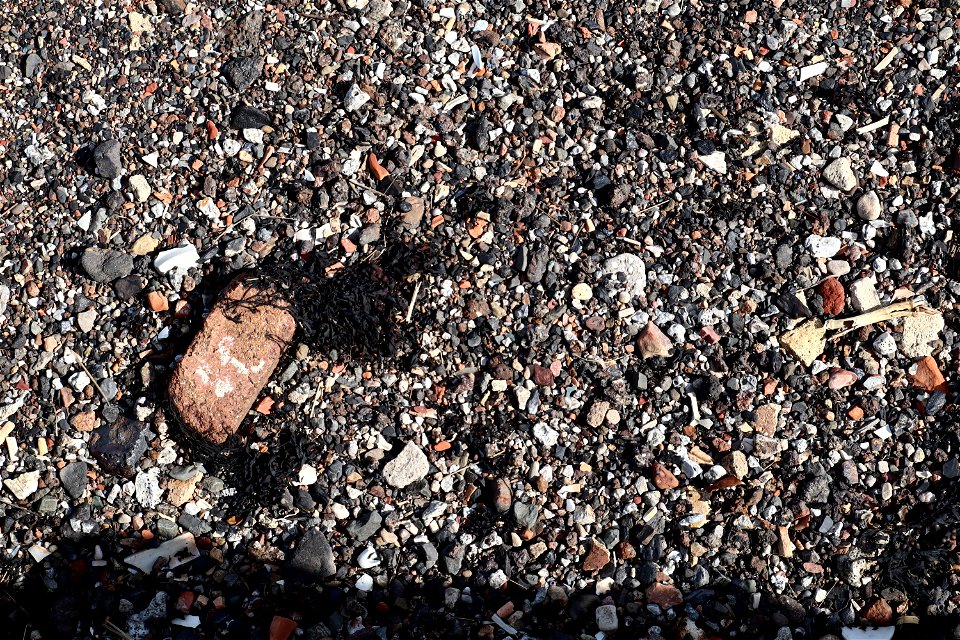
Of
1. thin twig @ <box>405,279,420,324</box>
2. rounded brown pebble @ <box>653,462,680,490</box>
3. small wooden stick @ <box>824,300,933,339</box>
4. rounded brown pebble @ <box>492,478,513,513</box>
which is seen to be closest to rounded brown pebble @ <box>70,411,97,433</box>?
thin twig @ <box>405,279,420,324</box>

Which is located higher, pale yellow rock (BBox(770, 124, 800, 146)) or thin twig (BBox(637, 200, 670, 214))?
pale yellow rock (BBox(770, 124, 800, 146))

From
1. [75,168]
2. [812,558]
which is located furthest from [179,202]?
[812,558]

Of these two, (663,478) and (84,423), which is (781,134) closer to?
(663,478)

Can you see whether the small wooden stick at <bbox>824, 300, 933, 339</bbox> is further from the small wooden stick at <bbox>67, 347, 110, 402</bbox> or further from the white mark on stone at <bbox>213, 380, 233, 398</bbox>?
the small wooden stick at <bbox>67, 347, 110, 402</bbox>

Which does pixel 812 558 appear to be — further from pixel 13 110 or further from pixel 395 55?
pixel 13 110

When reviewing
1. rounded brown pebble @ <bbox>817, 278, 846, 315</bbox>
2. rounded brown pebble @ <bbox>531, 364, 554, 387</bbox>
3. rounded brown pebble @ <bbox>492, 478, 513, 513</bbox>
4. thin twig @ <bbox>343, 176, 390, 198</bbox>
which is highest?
thin twig @ <bbox>343, 176, 390, 198</bbox>

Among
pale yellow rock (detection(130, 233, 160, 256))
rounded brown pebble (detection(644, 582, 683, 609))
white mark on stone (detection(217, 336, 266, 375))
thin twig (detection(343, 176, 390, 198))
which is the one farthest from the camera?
thin twig (detection(343, 176, 390, 198))

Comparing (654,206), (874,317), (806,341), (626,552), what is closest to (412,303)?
(654,206)
